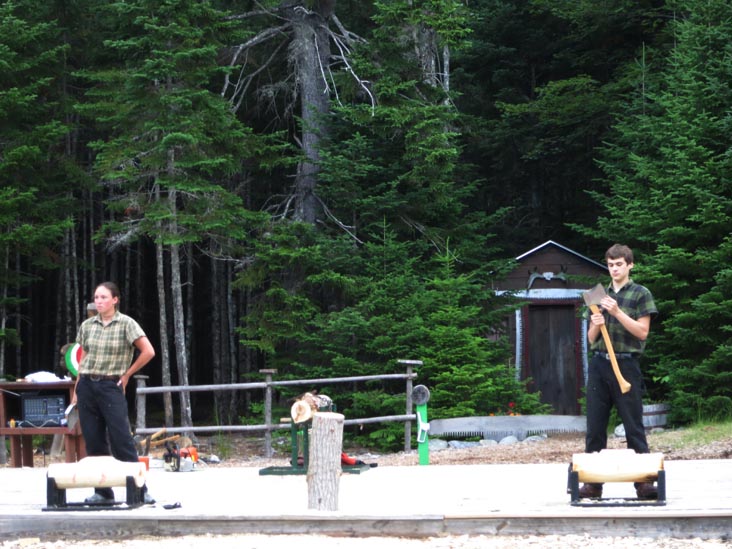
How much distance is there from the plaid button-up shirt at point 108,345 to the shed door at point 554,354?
1253cm

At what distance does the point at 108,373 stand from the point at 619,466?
3246mm

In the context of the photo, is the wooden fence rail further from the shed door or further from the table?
the shed door

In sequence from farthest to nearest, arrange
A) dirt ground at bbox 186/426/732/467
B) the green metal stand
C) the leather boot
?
dirt ground at bbox 186/426/732/467
the green metal stand
the leather boot

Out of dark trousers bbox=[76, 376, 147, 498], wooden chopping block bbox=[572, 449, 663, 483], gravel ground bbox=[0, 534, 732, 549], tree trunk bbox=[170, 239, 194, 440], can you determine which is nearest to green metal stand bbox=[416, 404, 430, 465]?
dark trousers bbox=[76, 376, 147, 498]

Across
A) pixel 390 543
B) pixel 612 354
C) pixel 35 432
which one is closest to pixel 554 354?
pixel 35 432

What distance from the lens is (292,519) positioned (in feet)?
20.3

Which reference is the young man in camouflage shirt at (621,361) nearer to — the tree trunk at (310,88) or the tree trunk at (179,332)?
the tree trunk at (179,332)

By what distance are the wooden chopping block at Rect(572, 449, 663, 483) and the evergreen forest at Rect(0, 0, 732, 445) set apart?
8.64 metres

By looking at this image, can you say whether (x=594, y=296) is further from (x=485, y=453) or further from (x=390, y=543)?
(x=485, y=453)

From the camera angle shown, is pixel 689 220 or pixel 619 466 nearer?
pixel 619 466

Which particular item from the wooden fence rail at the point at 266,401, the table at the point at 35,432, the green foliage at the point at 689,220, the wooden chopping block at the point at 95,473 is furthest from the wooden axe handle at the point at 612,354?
the green foliage at the point at 689,220

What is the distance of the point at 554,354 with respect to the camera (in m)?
18.8

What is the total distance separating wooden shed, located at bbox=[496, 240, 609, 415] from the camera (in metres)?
18.6

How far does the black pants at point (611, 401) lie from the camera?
645 cm
